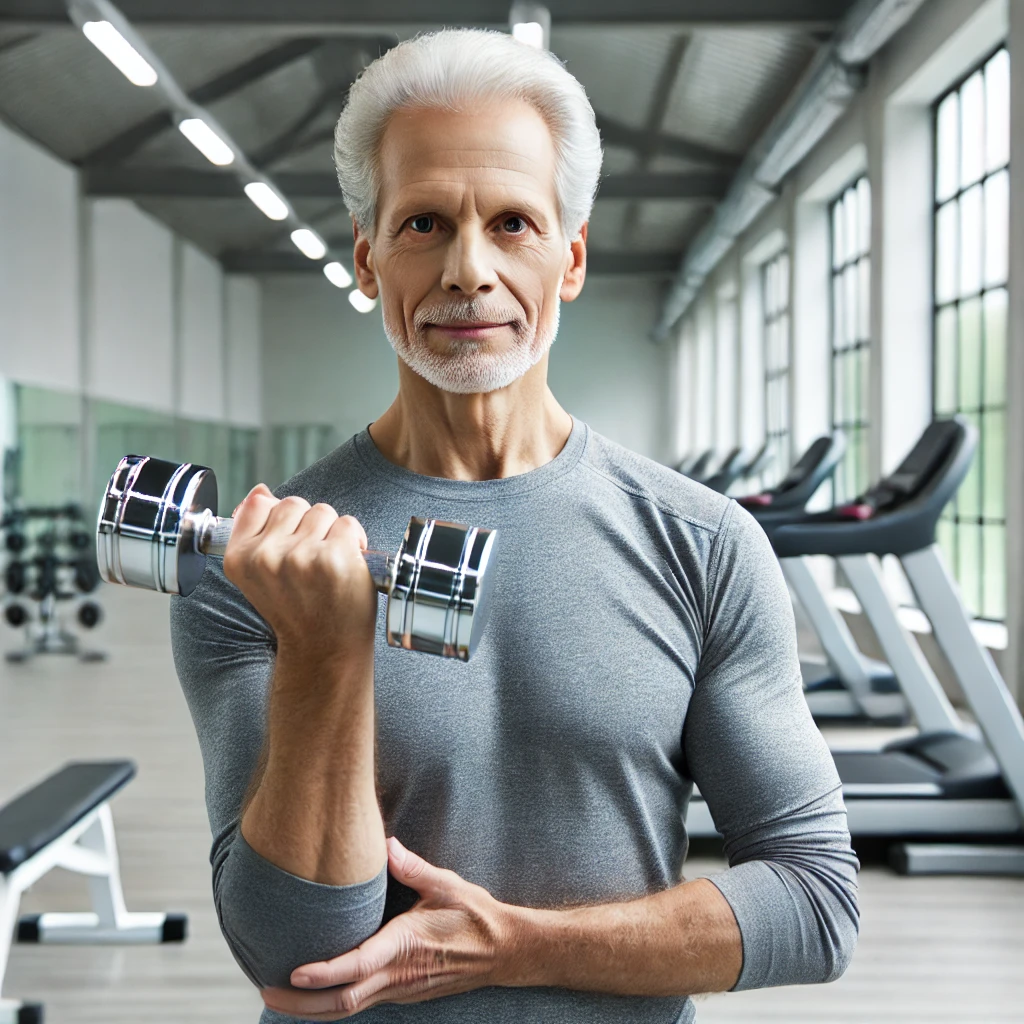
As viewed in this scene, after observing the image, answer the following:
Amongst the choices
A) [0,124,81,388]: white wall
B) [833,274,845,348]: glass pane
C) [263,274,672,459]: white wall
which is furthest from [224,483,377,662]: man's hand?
[263,274,672,459]: white wall

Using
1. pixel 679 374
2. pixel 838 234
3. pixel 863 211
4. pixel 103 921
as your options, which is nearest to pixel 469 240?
pixel 103 921

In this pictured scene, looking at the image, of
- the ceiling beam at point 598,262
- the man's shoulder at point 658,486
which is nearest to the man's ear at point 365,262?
the man's shoulder at point 658,486

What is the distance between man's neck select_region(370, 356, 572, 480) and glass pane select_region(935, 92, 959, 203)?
665 cm

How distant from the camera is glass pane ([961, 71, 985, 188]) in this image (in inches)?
259

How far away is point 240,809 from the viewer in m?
1.02

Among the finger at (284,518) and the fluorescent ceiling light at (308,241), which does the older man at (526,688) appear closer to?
the finger at (284,518)

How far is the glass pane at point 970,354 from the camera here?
6613mm

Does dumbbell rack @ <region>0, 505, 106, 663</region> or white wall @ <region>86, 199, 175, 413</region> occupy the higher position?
white wall @ <region>86, 199, 175, 413</region>

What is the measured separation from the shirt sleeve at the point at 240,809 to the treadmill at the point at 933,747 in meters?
2.63

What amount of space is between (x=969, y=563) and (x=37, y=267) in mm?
8250

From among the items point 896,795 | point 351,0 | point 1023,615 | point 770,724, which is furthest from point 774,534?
point 351,0

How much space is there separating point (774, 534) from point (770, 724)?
2.92 meters

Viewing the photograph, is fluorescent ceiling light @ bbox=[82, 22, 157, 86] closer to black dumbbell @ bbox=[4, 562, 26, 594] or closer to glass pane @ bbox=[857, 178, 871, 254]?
black dumbbell @ bbox=[4, 562, 26, 594]

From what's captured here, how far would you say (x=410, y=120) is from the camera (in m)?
1.06
